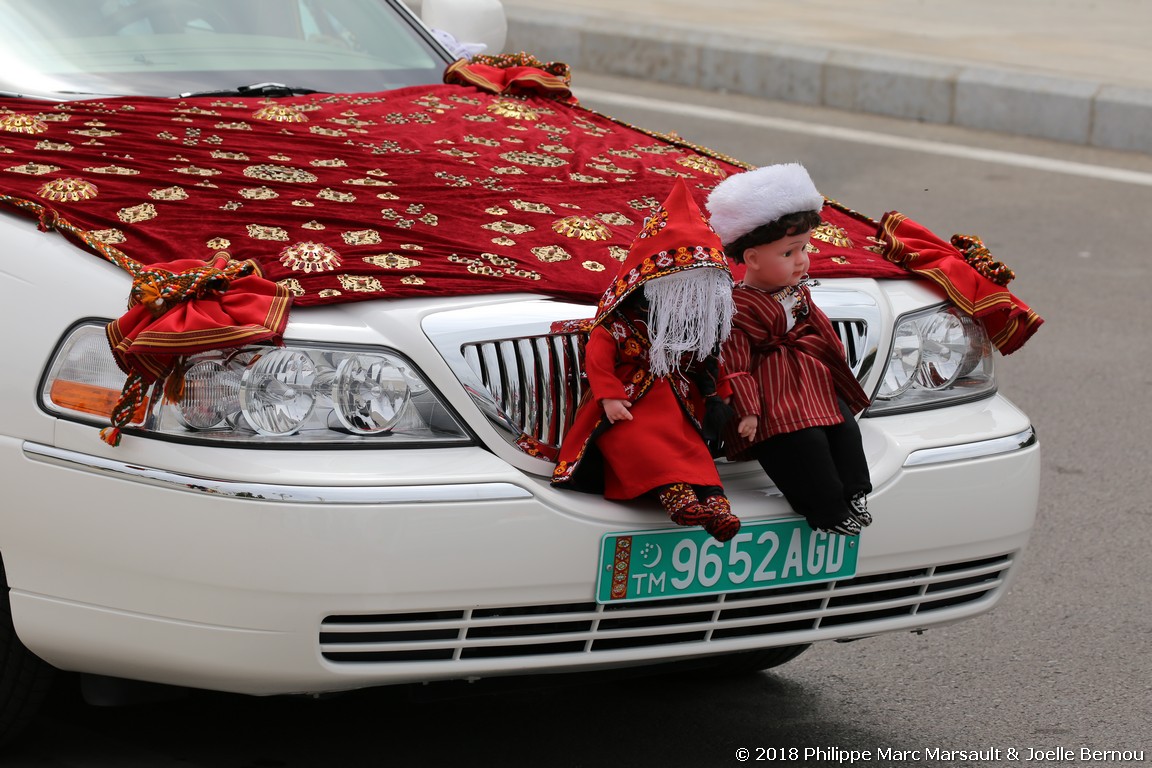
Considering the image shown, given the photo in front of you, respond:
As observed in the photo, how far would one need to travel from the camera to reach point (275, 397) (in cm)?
294

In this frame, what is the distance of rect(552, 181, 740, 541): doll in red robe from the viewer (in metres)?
3.03

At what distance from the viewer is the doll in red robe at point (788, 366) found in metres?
3.16

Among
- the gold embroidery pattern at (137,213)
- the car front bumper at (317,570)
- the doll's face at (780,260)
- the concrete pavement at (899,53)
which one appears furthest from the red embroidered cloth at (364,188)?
the concrete pavement at (899,53)

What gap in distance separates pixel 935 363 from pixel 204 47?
7.19 feet

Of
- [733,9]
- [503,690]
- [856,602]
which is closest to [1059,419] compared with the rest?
[856,602]

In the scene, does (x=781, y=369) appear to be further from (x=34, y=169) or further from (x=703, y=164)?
(x=34, y=169)

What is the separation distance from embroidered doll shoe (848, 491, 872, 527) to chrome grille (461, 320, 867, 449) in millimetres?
549

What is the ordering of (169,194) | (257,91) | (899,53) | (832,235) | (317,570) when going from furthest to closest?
(899,53) < (257,91) < (832,235) < (169,194) < (317,570)

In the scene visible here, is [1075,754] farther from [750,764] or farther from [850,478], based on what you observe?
[850,478]

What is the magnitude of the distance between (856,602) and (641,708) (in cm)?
80

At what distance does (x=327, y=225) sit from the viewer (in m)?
3.33

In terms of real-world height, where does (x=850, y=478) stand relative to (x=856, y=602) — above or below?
above

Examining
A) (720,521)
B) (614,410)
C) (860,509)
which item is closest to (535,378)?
(614,410)

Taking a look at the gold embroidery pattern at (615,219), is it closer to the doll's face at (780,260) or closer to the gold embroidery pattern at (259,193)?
the doll's face at (780,260)
